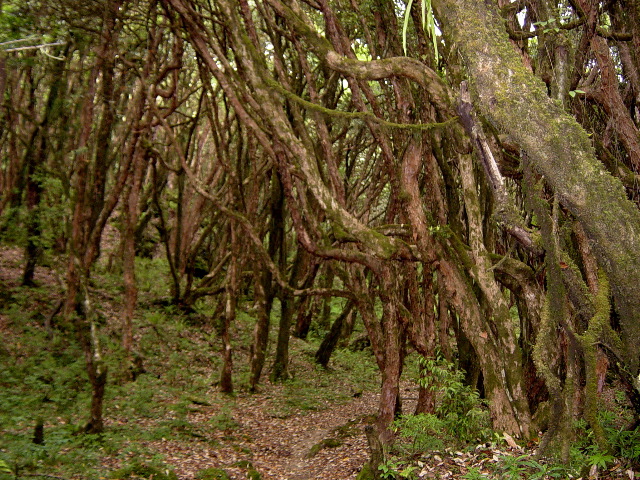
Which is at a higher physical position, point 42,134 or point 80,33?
point 80,33

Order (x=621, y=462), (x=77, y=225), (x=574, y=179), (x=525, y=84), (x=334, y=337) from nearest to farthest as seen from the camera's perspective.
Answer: (x=574, y=179), (x=525, y=84), (x=621, y=462), (x=77, y=225), (x=334, y=337)

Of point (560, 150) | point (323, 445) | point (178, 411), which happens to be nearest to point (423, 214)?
point (560, 150)

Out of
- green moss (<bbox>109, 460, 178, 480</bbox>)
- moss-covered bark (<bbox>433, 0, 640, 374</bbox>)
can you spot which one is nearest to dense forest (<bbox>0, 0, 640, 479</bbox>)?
moss-covered bark (<bbox>433, 0, 640, 374</bbox>)

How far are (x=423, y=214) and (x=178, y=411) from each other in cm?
489

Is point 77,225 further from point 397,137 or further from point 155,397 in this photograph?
point 397,137

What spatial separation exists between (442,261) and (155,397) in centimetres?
541

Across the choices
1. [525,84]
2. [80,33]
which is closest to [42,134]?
[80,33]

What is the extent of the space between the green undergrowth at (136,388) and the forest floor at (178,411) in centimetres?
2

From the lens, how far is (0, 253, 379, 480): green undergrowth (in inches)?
259

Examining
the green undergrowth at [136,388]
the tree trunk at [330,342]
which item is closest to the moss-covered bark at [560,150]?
the green undergrowth at [136,388]

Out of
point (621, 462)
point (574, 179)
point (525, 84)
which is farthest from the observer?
point (621, 462)

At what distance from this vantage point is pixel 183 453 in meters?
7.63

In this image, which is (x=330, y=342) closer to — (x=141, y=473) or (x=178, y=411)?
(x=178, y=411)

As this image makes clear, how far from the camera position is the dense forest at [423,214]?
430 centimetres
